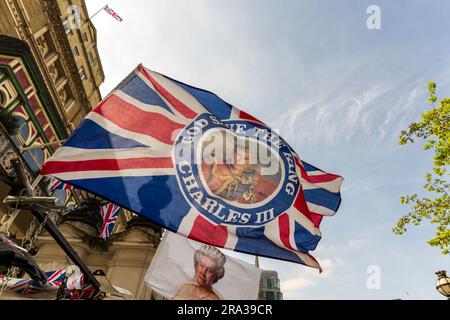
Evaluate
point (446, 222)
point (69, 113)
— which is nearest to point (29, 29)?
point (69, 113)

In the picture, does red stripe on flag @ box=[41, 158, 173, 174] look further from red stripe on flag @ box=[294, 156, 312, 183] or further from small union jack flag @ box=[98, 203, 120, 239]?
small union jack flag @ box=[98, 203, 120, 239]

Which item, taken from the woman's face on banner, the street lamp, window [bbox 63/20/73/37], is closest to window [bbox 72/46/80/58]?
window [bbox 63/20/73/37]

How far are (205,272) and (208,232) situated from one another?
200 inches

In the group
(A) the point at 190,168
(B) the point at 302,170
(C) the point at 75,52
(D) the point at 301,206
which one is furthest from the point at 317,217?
(C) the point at 75,52

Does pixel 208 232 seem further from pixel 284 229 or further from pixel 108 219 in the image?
pixel 108 219

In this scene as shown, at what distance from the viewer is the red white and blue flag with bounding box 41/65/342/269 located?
15.5ft

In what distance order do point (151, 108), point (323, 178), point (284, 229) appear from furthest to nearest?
point (323, 178) → point (284, 229) → point (151, 108)

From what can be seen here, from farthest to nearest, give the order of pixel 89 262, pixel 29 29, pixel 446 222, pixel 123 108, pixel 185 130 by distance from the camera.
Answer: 1. pixel 29 29
2. pixel 89 262
3. pixel 446 222
4. pixel 185 130
5. pixel 123 108

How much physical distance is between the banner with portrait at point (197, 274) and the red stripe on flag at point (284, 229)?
440 cm

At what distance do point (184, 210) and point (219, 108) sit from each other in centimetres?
299

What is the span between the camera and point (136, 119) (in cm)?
544

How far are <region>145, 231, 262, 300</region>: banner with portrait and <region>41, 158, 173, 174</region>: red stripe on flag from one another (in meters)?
4.35

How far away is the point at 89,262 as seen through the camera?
1516 centimetres
